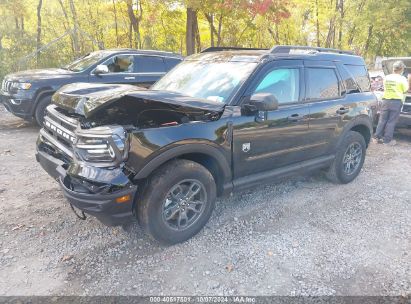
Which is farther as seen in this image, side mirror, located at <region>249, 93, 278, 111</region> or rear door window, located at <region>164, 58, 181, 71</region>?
rear door window, located at <region>164, 58, 181, 71</region>

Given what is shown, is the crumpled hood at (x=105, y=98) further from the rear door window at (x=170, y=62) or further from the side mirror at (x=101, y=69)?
the rear door window at (x=170, y=62)

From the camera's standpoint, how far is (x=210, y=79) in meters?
3.70

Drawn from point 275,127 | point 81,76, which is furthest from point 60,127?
point 81,76

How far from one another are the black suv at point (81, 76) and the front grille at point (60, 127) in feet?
11.4

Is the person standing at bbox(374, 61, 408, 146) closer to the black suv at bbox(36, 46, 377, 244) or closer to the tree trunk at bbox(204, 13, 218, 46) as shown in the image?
Answer: the black suv at bbox(36, 46, 377, 244)

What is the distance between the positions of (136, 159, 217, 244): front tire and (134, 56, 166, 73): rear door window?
5.33 meters

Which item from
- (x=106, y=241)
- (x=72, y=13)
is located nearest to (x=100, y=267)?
(x=106, y=241)

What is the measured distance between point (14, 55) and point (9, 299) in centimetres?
1082

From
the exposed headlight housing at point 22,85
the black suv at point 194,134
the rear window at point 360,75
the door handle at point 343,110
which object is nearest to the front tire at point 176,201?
the black suv at point 194,134

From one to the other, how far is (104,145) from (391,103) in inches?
258

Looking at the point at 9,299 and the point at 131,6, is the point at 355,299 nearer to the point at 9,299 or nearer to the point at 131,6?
the point at 9,299

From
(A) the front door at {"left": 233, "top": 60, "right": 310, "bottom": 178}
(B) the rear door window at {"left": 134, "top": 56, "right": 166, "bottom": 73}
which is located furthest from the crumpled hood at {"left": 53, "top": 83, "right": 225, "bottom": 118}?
(B) the rear door window at {"left": 134, "top": 56, "right": 166, "bottom": 73}

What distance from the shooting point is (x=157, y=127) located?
9.39 feet

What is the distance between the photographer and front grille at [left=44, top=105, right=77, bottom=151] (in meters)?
3.12
